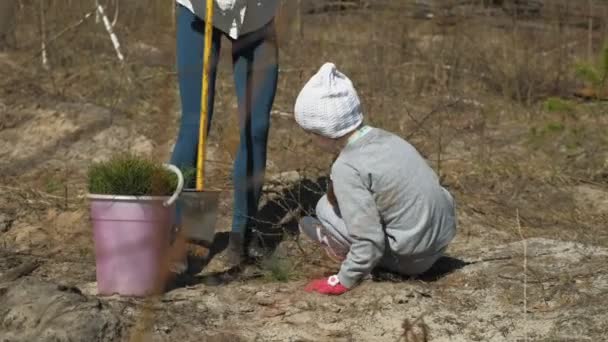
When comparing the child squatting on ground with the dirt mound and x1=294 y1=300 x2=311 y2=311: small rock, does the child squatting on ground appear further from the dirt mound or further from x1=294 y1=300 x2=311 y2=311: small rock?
the dirt mound

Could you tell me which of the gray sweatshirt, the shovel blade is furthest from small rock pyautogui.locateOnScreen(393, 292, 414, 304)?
the shovel blade

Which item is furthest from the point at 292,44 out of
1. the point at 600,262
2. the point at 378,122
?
the point at 600,262

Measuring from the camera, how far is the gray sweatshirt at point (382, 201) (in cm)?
358

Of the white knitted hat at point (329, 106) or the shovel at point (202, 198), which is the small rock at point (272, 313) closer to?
the shovel at point (202, 198)

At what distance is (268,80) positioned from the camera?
13.6 ft

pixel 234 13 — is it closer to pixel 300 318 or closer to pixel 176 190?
pixel 176 190

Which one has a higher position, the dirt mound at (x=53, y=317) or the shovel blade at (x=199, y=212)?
the shovel blade at (x=199, y=212)

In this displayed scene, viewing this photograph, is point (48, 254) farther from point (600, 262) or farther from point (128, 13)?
point (128, 13)

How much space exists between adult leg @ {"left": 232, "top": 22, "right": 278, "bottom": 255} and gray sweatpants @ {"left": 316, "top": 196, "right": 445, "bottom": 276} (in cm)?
49

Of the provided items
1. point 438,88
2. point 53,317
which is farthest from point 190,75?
point 438,88

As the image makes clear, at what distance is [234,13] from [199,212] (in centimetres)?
78

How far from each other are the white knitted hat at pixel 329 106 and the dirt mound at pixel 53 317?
94cm

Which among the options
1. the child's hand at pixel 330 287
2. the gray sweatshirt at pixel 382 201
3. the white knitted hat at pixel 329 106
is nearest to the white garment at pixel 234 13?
the white knitted hat at pixel 329 106

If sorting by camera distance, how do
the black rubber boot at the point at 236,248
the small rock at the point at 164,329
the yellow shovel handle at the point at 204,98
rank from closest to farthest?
the small rock at the point at 164,329 < the yellow shovel handle at the point at 204,98 < the black rubber boot at the point at 236,248
